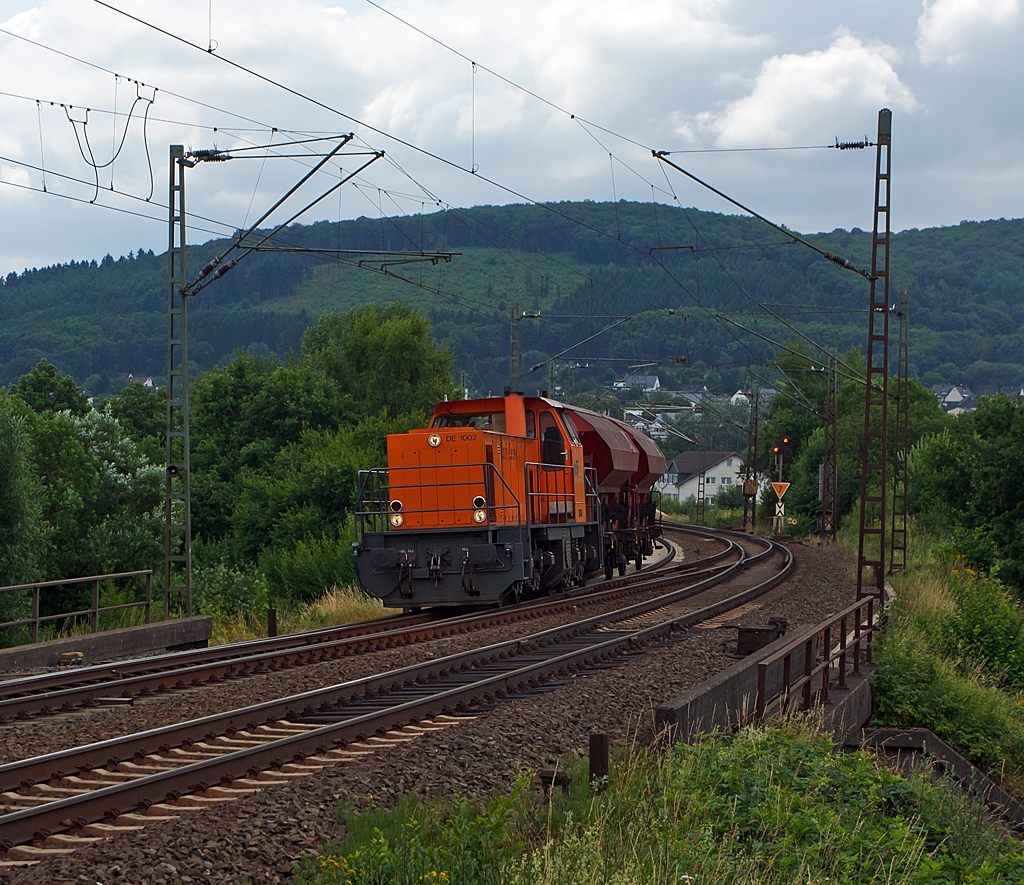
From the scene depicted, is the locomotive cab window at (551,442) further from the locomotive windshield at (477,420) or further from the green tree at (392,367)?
the green tree at (392,367)

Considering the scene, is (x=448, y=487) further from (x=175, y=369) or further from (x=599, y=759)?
(x=599, y=759)

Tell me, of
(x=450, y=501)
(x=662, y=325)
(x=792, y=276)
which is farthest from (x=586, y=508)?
(x=792, y=276)

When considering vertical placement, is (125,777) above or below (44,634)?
above

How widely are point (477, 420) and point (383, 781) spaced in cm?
1418

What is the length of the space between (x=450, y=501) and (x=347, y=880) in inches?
537

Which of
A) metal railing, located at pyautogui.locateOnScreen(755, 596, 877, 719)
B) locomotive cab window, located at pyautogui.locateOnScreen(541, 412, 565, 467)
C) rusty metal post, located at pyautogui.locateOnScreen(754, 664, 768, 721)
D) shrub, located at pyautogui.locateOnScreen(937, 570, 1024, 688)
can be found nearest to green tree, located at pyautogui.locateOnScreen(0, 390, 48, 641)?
locomotive cab window, located at pyautogui.locateOnScreen(541, 412, 565, 467)

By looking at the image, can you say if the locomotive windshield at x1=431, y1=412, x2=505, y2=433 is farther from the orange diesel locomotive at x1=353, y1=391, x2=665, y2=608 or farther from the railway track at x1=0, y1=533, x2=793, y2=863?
the railway track at x1=0, y1=533, x2=793, y2=863

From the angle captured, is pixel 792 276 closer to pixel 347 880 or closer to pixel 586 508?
pixel 586 508

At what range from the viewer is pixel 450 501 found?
62.2 feet

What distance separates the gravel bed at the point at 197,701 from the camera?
8.70 meters

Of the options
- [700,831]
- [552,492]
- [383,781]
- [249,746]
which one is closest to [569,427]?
[552,492]

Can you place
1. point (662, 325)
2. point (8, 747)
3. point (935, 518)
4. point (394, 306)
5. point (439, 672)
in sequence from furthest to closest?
1. point (662, 325)
2. point (394, 306)
3. point (935, 518)
4. point (439, 672)
5. point (8, 747)

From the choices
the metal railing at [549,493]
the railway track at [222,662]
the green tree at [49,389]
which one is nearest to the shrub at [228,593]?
the railway track at [222,662]

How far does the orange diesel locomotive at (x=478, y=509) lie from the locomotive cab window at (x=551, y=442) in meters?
0.02
